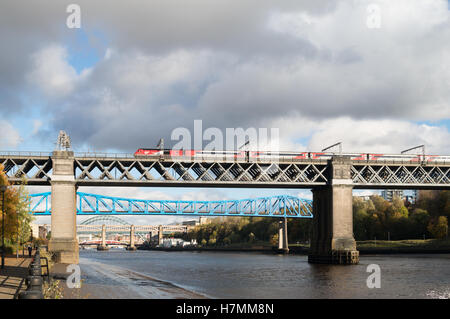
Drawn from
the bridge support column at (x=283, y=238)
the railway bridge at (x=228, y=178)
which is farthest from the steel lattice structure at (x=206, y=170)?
the bridge support column at (x=283, y=238)

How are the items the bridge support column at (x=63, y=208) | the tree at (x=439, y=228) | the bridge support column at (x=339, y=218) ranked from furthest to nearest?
the tree at (x=439, y=228) → the bridge support column at (x=339, y=218) → the bridge support column at (x=63, y=208)

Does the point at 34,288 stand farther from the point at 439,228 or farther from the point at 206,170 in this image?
the point at 439,228

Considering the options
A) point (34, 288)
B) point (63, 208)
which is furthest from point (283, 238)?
point (34, 288)

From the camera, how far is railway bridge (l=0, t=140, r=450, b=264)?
79.6m

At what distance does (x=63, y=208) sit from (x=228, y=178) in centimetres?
2629

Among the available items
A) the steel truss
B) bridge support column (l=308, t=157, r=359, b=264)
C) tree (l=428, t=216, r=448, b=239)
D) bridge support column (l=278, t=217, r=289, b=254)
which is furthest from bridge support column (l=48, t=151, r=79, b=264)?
bridge support column (l=278, t=217, r=289, b=254)

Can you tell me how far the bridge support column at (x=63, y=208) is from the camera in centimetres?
7794

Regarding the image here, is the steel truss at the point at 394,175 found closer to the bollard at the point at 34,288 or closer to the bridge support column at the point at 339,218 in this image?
the bridge support column at the point at 339,218

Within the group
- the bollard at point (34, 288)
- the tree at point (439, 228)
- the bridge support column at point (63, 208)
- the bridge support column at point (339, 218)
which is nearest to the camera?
the bollard at point (34, 288)

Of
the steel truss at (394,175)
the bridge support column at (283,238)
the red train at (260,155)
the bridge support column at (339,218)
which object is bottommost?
the bridge support column at (283,238)

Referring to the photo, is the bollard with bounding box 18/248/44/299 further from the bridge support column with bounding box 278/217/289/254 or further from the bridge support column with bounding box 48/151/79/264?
the bridge support column with bounding box 278/217/289/254

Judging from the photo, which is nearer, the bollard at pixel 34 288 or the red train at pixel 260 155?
the bollard at pixel 34 288

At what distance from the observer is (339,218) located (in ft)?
277
